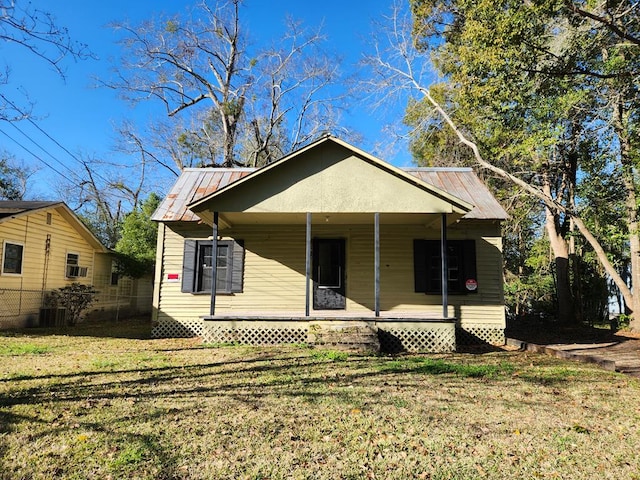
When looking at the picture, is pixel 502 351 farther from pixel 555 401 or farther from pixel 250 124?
pixel 250 124

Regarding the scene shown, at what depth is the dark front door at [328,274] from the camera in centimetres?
1066

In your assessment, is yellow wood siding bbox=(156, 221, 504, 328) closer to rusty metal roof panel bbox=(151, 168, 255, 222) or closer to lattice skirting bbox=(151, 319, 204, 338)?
lattice skirting bbox=(151, 319, 204, 338)

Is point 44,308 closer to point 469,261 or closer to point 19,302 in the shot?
point 19,302

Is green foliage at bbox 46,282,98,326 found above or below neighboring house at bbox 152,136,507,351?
below

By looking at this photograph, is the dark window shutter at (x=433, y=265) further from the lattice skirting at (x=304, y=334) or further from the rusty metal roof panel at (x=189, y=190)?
the rusty metal roof panel at (x=189, y=190)

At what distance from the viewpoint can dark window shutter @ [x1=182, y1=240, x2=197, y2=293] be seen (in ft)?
34.3

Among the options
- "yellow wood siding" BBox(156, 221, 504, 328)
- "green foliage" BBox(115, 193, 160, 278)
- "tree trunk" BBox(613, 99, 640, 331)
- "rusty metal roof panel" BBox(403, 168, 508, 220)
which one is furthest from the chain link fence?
"tree trunk" BBox(613, 99, 640, 331)

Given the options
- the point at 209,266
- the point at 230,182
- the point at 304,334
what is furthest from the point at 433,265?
the point at 230,182

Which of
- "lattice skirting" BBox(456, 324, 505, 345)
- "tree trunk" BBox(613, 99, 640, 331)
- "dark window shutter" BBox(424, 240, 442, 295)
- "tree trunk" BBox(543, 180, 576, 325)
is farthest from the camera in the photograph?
"tree trunk" BBox(543, 180, 576, 325)

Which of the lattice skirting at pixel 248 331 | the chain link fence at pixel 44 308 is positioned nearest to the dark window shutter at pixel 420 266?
the lattice skirting at pixel 248 331

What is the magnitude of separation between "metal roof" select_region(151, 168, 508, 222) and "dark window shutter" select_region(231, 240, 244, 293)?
1.30 meters

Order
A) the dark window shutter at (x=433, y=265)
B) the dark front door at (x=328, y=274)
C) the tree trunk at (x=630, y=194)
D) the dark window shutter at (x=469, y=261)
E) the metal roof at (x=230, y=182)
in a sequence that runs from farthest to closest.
→ the tree trunk at (x=630, y=194) → the dark front door at (x=328, y=274) → the metal roof at (x=230, y=182) → the dark window shutter at (x=433, y=265) → the dark window shutter at (x=469, y=261)

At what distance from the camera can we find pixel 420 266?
10375 mm

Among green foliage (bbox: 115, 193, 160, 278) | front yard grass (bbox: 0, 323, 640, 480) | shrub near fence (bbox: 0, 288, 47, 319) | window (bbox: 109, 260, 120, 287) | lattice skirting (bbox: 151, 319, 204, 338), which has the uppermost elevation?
green foliage (bbox: 115, 193, 160, 278)
